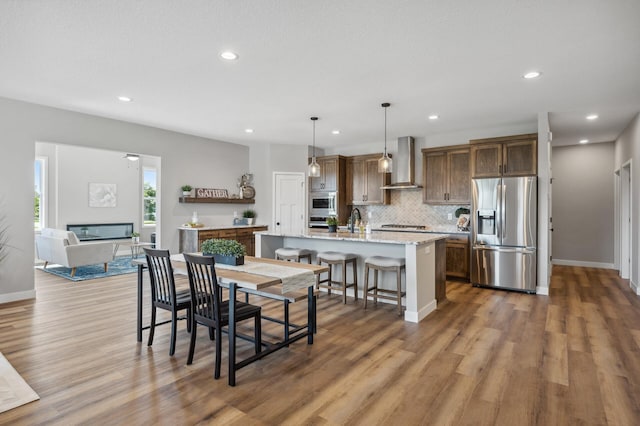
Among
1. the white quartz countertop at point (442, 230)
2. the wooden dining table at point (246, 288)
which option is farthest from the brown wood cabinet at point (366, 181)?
the wooden dining table at point (246, 288)

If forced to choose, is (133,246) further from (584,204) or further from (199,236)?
(584,204)

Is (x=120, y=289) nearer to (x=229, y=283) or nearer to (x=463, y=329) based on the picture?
(x=229, y=283)

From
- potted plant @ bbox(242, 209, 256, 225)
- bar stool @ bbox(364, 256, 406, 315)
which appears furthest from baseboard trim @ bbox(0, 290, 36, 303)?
bar stool @ bbox(364, 256, 406, 315)

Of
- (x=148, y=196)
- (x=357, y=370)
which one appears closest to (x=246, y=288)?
(x=357, y=370)

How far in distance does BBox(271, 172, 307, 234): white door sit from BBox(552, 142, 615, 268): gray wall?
5.45m

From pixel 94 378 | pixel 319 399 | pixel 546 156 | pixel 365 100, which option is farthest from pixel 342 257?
pixel 546 156

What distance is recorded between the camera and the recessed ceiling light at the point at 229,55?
A: 3.17 m

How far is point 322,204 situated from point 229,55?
15.7ft

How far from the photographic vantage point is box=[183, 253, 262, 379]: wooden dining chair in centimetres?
260

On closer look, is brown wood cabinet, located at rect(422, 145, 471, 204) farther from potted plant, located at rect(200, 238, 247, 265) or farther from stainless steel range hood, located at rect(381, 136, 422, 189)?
potted plant, located at rect(200, 238, 247, 265)

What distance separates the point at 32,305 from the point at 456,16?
5636 millimetres

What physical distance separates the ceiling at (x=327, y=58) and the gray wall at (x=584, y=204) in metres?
2.06

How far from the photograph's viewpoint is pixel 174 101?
15.2 feet

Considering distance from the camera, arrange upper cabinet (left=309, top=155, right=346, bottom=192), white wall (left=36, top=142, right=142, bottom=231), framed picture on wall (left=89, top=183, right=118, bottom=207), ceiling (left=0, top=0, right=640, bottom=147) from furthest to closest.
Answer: framed picture on wall (left=89, top=183, right=118, bottom=207), white wall (left=36, top=142, right=142, bottom=231), upper cabinet (left=309, top=155, right=346, bottom=192), ceiling (left=0, top=0, right=640, bottom=147)
